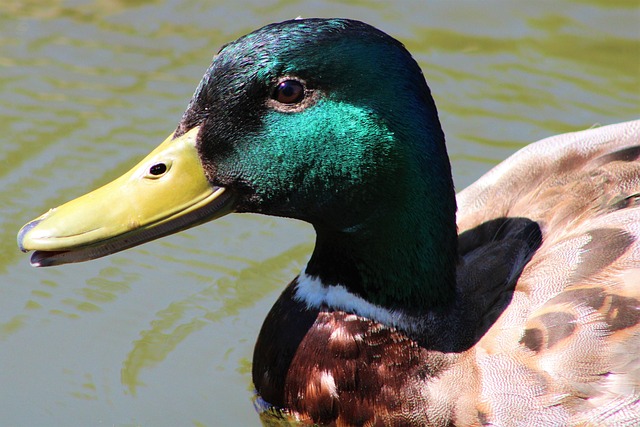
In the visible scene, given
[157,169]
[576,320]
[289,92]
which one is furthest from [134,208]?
[576,320]

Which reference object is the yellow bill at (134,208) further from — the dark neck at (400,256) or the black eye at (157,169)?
the dark neck at (400,256)

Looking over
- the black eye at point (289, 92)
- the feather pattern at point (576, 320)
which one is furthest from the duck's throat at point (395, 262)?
A: the black eye at point (289, 92)

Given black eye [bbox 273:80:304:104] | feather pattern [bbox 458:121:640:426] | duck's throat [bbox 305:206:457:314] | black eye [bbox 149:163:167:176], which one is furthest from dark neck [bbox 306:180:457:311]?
black eye [bbox 149:163:167:176]

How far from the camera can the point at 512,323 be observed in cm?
427

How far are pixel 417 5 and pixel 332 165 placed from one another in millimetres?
4061

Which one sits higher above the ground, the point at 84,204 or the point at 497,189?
the point at 84,204

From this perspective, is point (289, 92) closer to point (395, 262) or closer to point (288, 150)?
point (288, 150)

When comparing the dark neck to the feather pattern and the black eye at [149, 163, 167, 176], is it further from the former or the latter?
the black eye at [149, 163, 167, 176]

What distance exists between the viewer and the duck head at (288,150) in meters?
3.94

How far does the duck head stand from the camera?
12.9 ft

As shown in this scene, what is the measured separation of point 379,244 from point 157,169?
2.83 feet

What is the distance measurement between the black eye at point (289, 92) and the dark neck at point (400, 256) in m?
0.55

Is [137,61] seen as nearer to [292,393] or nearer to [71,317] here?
[71,317]

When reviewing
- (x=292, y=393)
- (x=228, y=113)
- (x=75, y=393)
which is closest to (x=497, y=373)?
(x=292, y=393)
